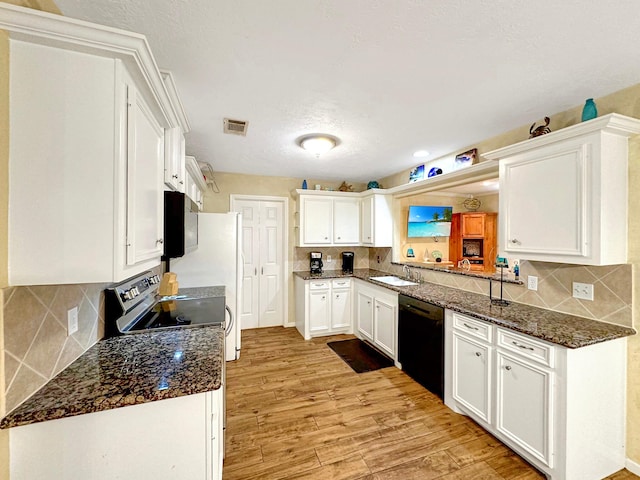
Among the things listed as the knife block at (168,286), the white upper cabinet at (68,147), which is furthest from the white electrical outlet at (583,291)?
the knife block at (168,286)

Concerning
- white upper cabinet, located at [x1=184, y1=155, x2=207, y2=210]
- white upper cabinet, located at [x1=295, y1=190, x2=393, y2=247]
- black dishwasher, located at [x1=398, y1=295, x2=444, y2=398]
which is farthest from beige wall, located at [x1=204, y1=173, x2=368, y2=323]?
black dishwasher, located at [x1=398, y1=295, x2=444, y2=398]

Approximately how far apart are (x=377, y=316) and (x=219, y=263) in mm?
2018

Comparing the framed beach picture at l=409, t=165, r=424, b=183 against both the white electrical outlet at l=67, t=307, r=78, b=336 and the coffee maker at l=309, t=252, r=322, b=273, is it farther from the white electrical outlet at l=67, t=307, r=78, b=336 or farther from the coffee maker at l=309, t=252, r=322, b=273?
the white electrical outlet at l=67, t=307, r=78, b=336

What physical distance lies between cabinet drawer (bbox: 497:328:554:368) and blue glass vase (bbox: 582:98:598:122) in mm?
1457

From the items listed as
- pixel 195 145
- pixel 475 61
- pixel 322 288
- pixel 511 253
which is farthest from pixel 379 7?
pixel 322 288

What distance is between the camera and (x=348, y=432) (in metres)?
1.98

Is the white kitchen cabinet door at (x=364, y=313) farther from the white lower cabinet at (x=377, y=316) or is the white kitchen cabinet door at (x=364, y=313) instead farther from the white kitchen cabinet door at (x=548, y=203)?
the white kitchen cabinet door at (x=548, y=203)

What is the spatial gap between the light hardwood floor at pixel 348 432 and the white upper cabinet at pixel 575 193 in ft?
4.66

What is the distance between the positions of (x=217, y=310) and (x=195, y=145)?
1768 mm

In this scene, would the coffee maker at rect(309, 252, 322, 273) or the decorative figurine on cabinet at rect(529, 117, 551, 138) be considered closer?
the decorative figurine on cabinet at rect(529, 117, 551, 138)

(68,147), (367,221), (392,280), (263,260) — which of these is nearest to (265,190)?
(263,260)

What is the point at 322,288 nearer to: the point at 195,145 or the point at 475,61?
the point at 195,145

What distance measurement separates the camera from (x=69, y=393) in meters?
1.00

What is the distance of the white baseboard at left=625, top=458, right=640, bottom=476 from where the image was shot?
1632mm
